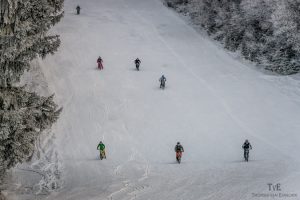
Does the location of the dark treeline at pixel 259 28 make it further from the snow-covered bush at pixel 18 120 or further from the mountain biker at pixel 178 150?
the snow-covered bush at pixel 18 120

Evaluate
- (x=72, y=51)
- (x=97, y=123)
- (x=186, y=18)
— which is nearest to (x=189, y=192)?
(x=97, y=123)

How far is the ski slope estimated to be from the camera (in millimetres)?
24016

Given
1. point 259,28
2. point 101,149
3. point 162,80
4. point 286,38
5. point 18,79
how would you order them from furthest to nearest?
point 259,28
point 286,38
point 162,80
point 101,149
point 18,79

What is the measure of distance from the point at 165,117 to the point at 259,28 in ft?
54.3

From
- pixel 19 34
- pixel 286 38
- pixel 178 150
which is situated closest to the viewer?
pixel 19 34

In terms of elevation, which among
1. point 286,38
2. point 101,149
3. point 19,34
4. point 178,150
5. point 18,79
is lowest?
point 101,149

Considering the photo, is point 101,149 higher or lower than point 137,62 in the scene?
lower

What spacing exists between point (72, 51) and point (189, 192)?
79.4 feet

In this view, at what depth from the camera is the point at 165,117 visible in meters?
32.9

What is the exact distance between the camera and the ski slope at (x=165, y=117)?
2402 centimetres

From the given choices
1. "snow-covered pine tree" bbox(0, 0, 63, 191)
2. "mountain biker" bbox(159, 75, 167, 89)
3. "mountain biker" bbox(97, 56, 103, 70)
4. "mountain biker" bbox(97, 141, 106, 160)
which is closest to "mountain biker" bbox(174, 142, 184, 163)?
"mountain biker" bbox(97, 141, 106, 160)

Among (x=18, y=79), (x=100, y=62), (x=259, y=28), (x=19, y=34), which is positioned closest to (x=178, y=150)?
(x=18, y=79)

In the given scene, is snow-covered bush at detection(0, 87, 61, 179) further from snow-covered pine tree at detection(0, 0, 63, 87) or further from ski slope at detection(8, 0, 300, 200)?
ski slope at detection(8, 0, 300, 200)

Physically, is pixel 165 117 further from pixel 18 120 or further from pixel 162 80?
pixel 18 120
